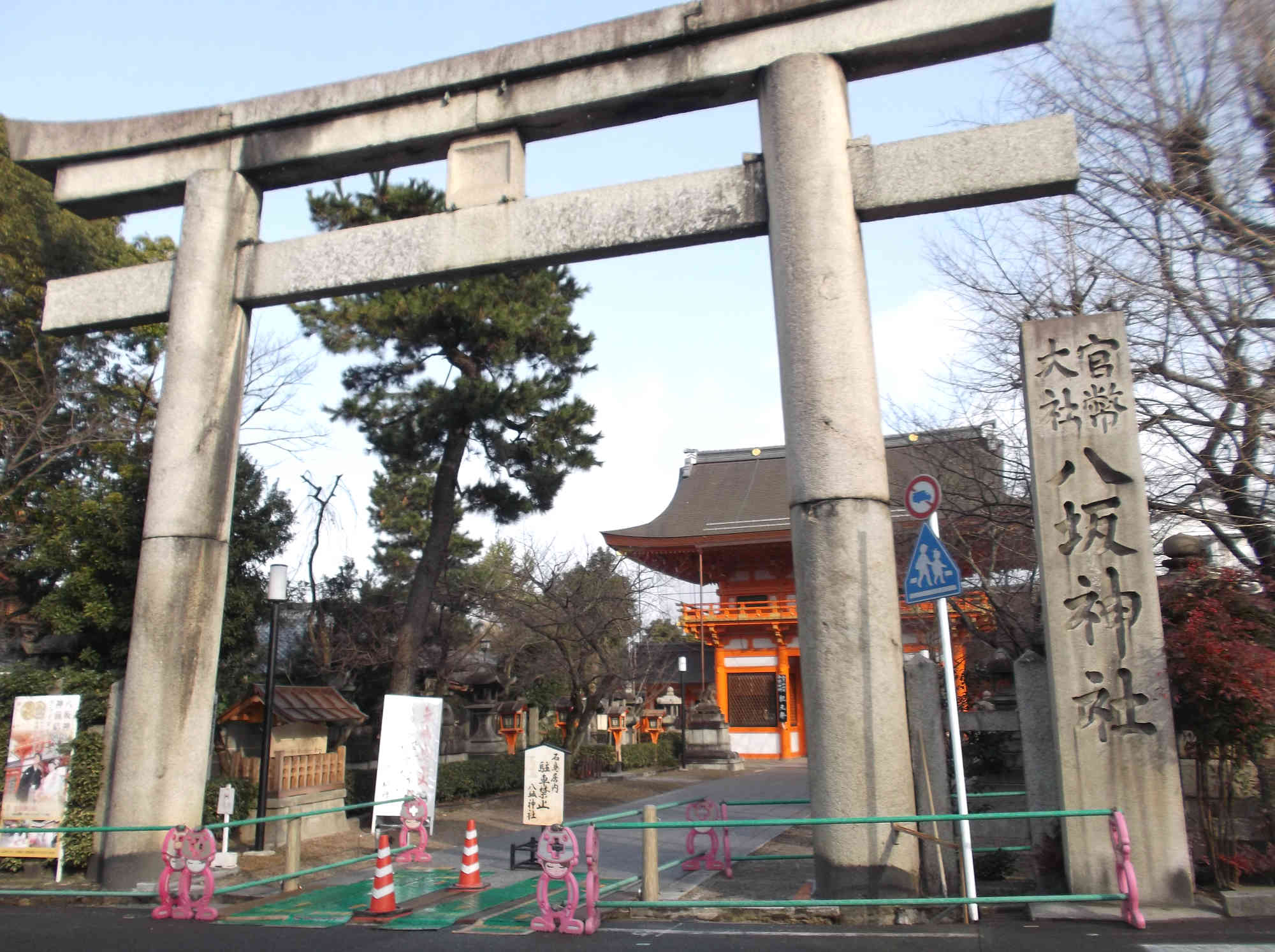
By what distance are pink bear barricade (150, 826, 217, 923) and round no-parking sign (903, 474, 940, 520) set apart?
5.64m

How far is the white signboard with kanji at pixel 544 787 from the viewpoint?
7016 mm

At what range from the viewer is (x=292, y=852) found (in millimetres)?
8180

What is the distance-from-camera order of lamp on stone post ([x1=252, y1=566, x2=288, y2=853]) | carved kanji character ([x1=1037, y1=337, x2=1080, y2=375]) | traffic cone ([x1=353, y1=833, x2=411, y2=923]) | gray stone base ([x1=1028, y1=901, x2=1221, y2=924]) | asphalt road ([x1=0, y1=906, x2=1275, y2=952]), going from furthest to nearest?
lamp on stone post ([x1=252, y1=566, x2=288, y2=853])
traffic cone ([x1=353, y1=833, x2=411, y2=923])
carved kanji character ([x1=1037, y1=337, x2=1080, y2=375])
gray stone base ([x1=1028, y1=901, x2=1221, y2=924])
asphalt road ([x1=0, y1=906, x2=1275, y2=952])

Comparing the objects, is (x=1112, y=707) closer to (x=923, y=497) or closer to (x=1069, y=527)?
(x=1069, y=527)

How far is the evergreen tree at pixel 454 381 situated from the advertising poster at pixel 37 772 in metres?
5.52

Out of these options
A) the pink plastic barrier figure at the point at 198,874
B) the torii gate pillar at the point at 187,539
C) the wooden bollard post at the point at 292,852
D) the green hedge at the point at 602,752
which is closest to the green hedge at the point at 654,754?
the green hedge at the point at 602,752

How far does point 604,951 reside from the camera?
5227 mm

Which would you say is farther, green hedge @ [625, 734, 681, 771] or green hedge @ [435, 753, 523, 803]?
green hedge @ [625, 734, 681, 771]

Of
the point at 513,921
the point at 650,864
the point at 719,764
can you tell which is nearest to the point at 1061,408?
the point at 650,864

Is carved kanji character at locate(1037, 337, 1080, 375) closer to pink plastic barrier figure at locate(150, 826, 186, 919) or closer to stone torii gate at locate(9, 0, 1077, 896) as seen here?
stone torii gate at locate(9, 0, 1077, 896)

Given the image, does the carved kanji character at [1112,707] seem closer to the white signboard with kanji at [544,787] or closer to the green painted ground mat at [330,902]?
the white signboard with kanji at [544,787]

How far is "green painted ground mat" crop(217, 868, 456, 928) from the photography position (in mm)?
6828

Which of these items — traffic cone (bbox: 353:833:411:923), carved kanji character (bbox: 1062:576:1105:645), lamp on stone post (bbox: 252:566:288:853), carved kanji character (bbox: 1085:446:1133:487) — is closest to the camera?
carved kanji character (bbox: 1062:576:1105:645)

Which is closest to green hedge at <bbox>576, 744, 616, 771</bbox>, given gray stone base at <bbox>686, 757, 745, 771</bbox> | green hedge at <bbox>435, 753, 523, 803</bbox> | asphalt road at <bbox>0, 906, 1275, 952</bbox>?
gray stone base at <bbox>686, 757, 745, 771</bbox>
